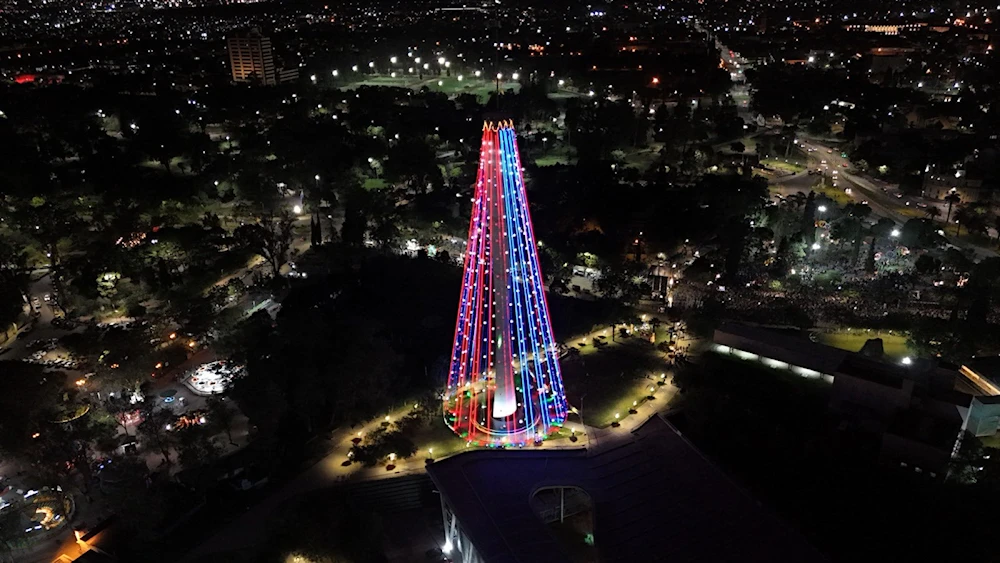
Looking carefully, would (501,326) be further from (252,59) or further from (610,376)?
(252,59)

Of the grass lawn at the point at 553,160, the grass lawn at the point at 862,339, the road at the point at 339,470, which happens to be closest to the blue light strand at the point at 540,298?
the road at the point at 339,470

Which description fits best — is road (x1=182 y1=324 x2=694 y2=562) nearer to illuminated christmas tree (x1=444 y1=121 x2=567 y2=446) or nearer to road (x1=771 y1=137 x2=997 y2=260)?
illuminated christmas tree (x1=444 y1=121 x2=567 y2=446)

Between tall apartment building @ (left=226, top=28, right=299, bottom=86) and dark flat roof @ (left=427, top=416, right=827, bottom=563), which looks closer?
dark flat roof @ (left=427, top=416, right=827, bottom=563)

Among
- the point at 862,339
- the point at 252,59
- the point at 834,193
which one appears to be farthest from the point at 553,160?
the point at 252,59

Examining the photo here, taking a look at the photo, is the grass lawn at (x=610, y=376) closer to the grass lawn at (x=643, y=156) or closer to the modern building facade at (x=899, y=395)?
the modern building facade at (x=899, y=395)

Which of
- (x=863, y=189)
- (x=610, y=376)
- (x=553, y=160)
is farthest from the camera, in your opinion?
(x=553, y=160)

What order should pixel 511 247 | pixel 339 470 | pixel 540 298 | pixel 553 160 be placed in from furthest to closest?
pixel 553 160
pixel 540 298
pixel 339 470
pixel 511 247

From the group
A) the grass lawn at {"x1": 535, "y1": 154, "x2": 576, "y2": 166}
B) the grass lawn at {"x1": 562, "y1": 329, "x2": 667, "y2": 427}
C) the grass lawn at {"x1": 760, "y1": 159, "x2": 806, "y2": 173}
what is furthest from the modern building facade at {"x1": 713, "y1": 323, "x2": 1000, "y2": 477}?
the grass lawn at {"x1": 760, "y1": 159, "x2": 806, "y2": 173}
